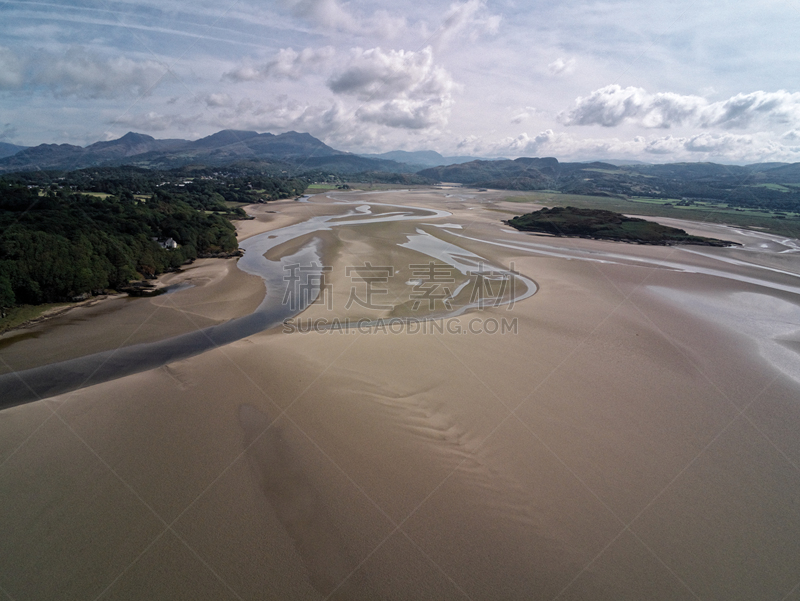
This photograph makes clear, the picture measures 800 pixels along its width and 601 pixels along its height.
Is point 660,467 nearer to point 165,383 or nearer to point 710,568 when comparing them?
point 710,568

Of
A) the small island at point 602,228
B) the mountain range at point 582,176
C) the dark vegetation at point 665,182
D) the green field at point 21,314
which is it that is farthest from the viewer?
the mountain range at point 582,176

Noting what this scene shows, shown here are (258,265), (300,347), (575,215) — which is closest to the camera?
(300,347)

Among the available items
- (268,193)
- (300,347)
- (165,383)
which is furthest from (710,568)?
(268,193)

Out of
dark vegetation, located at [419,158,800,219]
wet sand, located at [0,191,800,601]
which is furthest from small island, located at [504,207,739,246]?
dark vegetation, located at [419,158,800,219]

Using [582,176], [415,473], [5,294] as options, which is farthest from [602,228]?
[582,176]

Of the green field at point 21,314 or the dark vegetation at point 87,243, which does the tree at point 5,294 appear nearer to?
the dark vegetation at point 87,243

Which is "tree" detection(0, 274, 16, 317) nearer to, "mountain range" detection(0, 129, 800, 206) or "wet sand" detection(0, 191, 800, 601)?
"wet sand" detection(0, 191, 800, 601)

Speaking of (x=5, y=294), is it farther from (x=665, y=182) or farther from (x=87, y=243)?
(x=665, y=182)

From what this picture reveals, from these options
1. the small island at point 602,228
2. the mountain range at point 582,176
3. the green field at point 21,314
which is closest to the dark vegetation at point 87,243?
the green field at point 21,314
